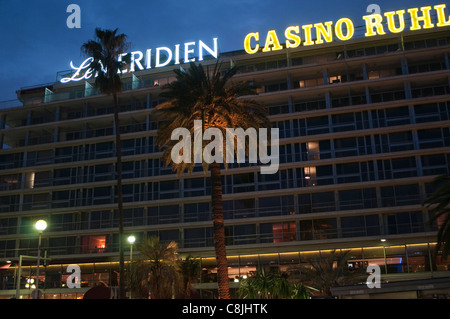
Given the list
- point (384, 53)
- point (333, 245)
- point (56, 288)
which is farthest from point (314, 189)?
point (56, 288)

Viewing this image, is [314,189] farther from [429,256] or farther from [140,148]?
[140,148]

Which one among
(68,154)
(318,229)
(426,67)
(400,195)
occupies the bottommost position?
(318,229)

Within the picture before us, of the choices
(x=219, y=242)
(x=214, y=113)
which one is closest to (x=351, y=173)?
(x=219, y=242)

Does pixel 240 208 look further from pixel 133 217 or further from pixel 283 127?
pixel 133 217

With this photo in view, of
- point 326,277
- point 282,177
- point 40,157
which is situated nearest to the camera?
point 326,277

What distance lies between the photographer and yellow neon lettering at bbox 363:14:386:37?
6397 centimetres

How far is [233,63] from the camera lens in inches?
2687

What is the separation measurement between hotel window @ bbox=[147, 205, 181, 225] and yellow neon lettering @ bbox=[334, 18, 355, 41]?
3021 centimetres

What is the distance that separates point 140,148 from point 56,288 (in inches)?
824

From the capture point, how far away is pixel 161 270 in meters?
45.2

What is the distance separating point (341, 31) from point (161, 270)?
3917 centimetres

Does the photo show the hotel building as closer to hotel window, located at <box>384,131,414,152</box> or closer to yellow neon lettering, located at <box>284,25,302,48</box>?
hotel window, located at <box>384,131,414,152</box>

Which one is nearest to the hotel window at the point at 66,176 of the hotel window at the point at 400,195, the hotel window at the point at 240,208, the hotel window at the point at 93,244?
the hotel window at the point at 93,244

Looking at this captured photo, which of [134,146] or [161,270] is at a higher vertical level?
[134,146]
